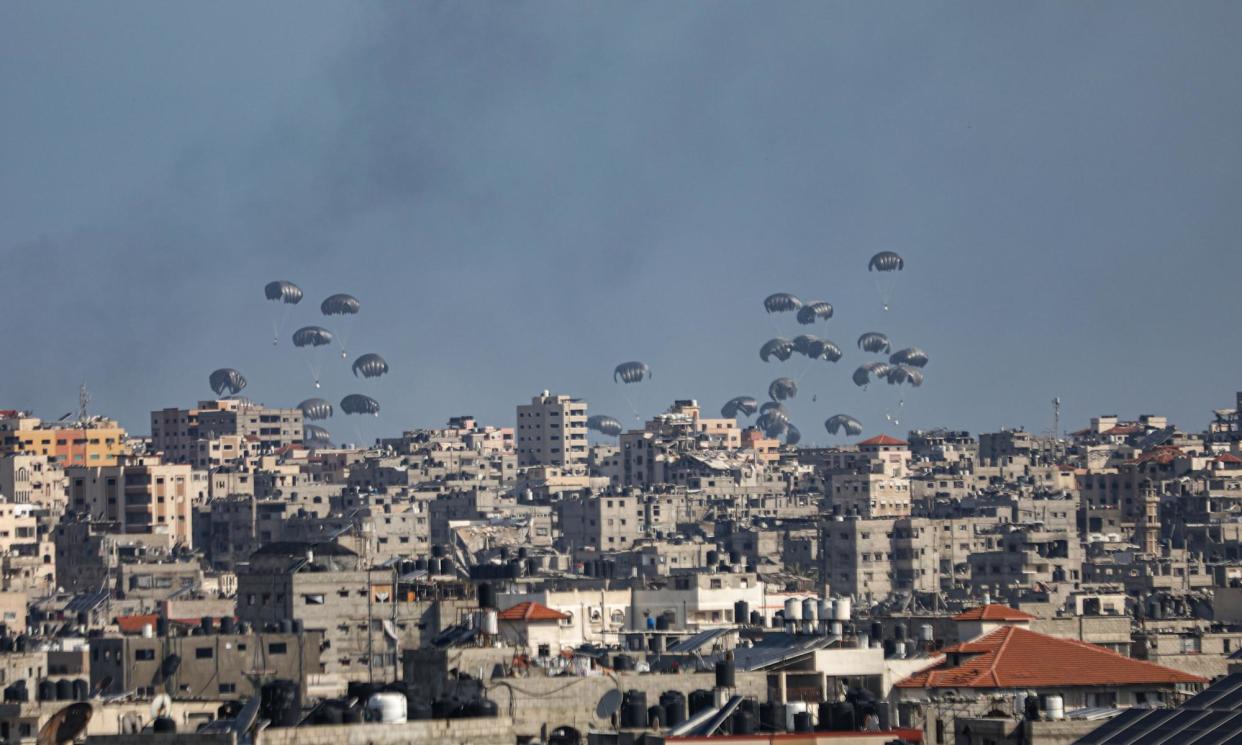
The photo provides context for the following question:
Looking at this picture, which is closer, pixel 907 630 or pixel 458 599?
pixel 907 630

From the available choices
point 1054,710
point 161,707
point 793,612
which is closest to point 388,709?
point 161,707

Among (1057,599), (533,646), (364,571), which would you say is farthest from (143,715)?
(1057,599)

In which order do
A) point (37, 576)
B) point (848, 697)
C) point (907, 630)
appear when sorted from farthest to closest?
point (37, 576) → point (907, 630) → point (848, 697)

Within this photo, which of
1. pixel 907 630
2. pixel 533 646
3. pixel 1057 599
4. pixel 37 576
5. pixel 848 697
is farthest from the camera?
pixel 37 576

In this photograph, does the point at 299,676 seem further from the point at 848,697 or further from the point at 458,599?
the point at 848,697

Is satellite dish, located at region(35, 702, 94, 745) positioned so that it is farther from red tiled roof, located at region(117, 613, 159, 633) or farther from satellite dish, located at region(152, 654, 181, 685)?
red tiled roof, located at region(117, 613, 159, 633)

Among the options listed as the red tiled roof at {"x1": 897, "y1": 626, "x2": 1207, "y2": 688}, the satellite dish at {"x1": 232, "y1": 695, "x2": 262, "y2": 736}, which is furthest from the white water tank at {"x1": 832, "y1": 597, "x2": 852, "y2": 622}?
the satellite dish at {"x1": 232, "y1": 695, "x2": 262, "y2": 736}
